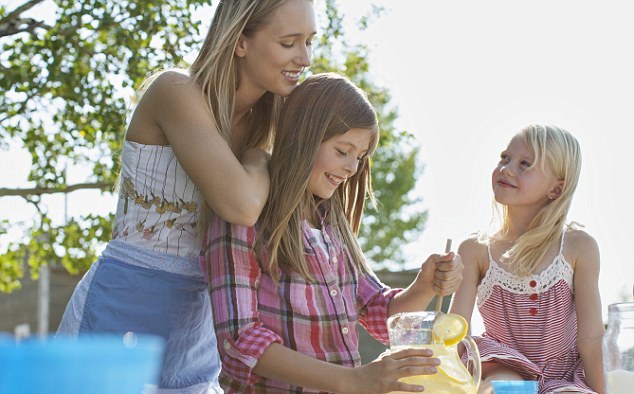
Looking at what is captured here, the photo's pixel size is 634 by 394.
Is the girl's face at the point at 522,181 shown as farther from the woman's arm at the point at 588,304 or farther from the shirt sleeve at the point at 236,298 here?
the shirt sleeve at the point at 236,298

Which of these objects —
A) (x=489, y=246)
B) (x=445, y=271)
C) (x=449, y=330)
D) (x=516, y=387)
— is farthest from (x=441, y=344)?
(x=489, y=246)

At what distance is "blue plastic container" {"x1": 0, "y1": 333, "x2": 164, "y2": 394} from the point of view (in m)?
0.76

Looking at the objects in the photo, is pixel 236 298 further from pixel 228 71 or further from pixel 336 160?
pixel 228 71

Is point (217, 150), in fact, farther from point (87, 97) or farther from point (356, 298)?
point (87, 97)

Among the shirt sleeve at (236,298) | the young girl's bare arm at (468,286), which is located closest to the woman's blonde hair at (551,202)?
the young girl's bare arm at (468,286)

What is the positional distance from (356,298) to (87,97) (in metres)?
4.03

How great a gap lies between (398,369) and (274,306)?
585 millimetres

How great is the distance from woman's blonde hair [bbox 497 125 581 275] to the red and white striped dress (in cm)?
6

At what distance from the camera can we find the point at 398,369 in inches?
68.6

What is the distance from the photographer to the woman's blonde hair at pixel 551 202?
2.90 metres

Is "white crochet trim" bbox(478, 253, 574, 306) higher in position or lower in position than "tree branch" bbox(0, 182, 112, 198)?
higher

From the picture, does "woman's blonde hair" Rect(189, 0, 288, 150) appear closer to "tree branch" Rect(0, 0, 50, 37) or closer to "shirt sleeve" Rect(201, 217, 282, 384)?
"shirt sleeve" Rect(201, 217, 282, 384)

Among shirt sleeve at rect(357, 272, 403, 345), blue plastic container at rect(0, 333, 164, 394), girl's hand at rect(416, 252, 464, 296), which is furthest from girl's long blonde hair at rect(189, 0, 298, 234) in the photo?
blue plastic container at rect(0, 333, 164, 394)

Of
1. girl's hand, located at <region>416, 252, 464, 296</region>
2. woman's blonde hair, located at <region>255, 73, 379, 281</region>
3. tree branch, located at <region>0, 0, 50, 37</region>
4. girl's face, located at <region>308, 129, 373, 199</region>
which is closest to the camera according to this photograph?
girl's hand, located at <region>416, 252, 464, 296</region>
